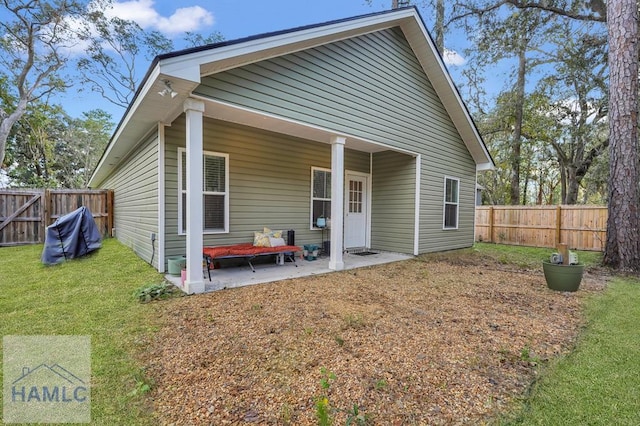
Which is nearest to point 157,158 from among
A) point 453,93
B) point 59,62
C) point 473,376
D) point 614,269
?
point 473,376

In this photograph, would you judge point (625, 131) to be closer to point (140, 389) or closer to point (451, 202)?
point (451, 202)

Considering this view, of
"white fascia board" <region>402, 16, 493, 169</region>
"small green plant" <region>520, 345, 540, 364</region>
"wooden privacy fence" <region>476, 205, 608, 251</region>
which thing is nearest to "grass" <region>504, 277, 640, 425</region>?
"small green plant" <region>520, 345, 540, 364</region>

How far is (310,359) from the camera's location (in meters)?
2.48

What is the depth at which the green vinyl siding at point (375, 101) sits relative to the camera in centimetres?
476

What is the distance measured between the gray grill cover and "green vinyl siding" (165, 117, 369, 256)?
9.16 feet

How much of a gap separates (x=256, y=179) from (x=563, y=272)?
563 cm

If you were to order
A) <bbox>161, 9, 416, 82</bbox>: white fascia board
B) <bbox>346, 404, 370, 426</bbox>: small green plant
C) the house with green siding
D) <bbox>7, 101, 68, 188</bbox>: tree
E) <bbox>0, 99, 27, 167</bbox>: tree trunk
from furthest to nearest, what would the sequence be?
<bbox>7, 101, 68, 188</bbox>: tree → <bbox>0, 99, 27, 167</bbox>: tree trunk → the house with green siding → <bbox>161, 9, 416, 82</bbox>: white fascia board → <bbox>346, 404, 370, 426</bbox>: small green plant

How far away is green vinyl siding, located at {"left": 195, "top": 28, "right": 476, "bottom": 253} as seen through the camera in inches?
187

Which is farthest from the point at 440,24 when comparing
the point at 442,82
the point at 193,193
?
the point at 193,193

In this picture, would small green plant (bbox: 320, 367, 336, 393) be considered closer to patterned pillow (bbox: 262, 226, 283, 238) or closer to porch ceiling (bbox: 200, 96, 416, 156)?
porch ceiling (bbox: 200, 96, 416, 156)

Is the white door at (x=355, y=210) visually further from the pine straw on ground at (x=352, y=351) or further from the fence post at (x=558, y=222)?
the fence post at (x=558, y=222)

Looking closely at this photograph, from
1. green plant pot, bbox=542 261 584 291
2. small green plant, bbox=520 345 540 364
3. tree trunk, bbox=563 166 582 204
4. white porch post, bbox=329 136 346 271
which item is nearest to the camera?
small green plant, bbox=520 345 540 364

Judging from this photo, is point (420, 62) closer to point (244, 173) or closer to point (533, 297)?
point (244, 173)

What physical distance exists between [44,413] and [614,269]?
9.17 metres
